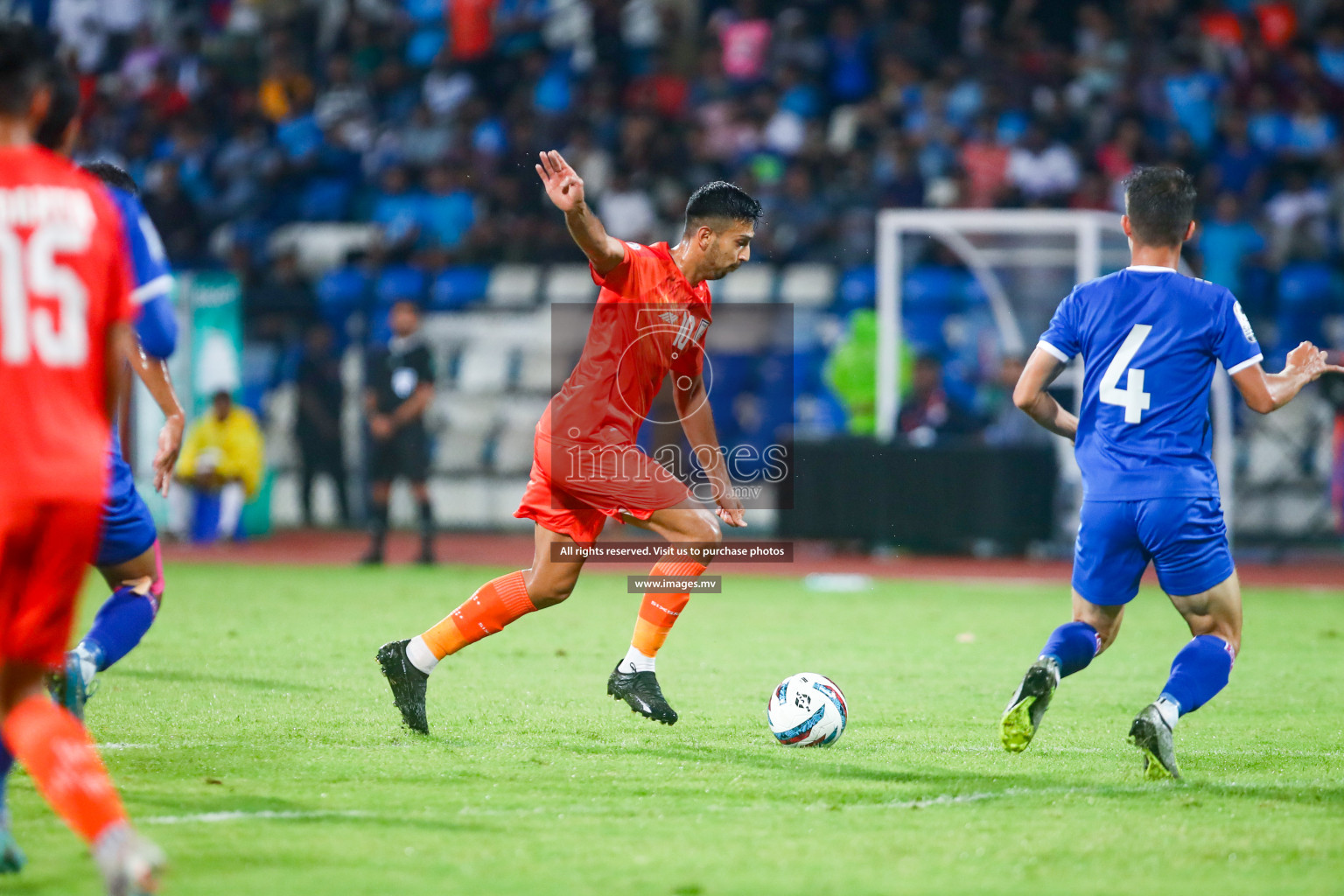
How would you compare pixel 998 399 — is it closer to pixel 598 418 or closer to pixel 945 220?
pixel 945 220

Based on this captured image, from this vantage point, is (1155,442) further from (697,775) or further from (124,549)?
(124,549)

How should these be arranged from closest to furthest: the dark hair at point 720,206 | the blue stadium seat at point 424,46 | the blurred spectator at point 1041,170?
1. the dark hair at point 720,206
2. the blurred spectator at point 1041,170
3. the blue stadium seat at point 424,46

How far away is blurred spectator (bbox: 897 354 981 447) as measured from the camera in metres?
15.9

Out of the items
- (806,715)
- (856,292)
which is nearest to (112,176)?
(806,715)

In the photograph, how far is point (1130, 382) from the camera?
5.65 m

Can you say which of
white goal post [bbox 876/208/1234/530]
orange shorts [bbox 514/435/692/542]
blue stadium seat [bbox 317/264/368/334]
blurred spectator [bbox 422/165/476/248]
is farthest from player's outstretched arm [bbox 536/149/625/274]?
blurred spectator [bbox 422/165/476/248]

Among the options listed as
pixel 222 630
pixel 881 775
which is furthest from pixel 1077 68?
pixel 881 775

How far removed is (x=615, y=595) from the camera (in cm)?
1286

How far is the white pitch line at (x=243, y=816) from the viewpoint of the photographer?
4.76 m

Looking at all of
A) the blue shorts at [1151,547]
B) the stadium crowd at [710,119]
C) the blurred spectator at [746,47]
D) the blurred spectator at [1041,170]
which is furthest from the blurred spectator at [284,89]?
the blue shorts at [1151,547]

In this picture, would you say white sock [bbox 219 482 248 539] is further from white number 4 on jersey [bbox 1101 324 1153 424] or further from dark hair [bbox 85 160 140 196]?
white number 4 on jersey [bbox 1101 324 1153 424]

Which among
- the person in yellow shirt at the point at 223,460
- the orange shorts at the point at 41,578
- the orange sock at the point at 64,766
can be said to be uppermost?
the orange shorts at the point at 41,578

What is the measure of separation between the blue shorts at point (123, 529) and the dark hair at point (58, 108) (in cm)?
179

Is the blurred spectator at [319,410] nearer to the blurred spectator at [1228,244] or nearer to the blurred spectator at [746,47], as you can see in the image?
Answer: the blurred spectator at [746,47]
